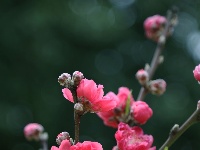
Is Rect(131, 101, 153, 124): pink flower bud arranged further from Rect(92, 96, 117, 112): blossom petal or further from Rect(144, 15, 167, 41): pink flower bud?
Rect(144, 15, 167, 41): pink flower bud

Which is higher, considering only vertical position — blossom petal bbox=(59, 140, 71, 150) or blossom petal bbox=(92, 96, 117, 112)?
blossom petal bbox=(92, 96, 117, 112)

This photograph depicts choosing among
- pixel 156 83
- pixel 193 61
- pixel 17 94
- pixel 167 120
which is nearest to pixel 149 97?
pixel 167 120

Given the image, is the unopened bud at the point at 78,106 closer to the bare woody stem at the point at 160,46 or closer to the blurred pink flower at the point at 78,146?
the blurred pink flower at the point at 78,146

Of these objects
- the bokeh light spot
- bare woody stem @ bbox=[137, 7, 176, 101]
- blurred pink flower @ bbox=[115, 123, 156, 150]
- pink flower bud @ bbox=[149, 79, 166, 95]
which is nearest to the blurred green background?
the bokeh light spot

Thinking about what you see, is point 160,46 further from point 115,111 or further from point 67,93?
point 67,93

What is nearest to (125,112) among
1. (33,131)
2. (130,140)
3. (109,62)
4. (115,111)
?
(115,111)

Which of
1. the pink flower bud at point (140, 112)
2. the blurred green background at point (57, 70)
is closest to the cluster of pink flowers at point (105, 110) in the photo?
the pink flower bud at point (140, 112)

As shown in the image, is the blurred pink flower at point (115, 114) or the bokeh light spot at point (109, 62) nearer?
the blurred pink flower at point (115, 114)

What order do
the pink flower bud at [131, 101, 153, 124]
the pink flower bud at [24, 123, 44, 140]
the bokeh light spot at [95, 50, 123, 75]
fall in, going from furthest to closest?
the bokeh light spot at [95, 50, 123, 75] < the pink flower bud at [24, 123, 44, 140] < the pink flower bud at [131, 101, 153, 124]
